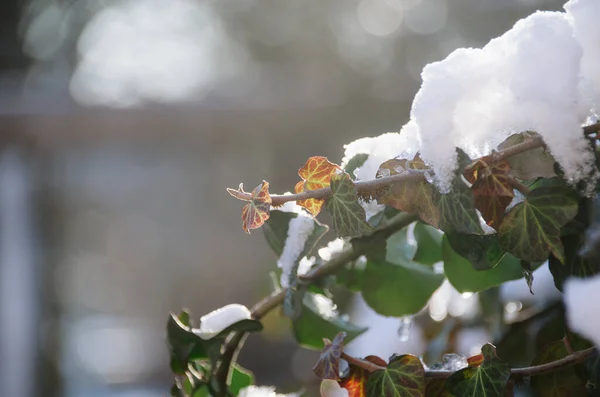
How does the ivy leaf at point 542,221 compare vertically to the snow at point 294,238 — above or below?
above

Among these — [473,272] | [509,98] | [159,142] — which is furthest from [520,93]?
[159,142]

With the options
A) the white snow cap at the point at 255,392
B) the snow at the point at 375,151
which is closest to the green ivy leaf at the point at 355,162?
the snow at the point at 375,151

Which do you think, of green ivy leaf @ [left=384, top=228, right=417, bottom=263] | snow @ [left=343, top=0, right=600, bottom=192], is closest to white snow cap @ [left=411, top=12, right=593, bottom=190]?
snow @ [left=343, top=0, right=600, bottom=192]

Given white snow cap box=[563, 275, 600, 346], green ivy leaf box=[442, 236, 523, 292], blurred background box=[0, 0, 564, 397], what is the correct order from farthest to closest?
blurred background box=[0, 0, 564, 397] → green ivy leaf box=[442, 236, 523, 292] → white snow cap box=[563, 275, 600, 346]

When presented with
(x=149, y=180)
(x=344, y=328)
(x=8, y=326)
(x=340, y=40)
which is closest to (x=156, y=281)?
(x=149, y=180)

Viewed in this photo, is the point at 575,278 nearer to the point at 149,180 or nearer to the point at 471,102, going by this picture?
the point at 471,102

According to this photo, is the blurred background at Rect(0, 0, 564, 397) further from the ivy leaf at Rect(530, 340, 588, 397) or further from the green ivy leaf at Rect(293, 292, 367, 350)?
the ivy leaf at Rect(530, 340, 588, 397)

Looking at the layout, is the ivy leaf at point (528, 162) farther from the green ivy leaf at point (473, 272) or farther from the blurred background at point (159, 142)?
the blurred background at point (159, 142)
